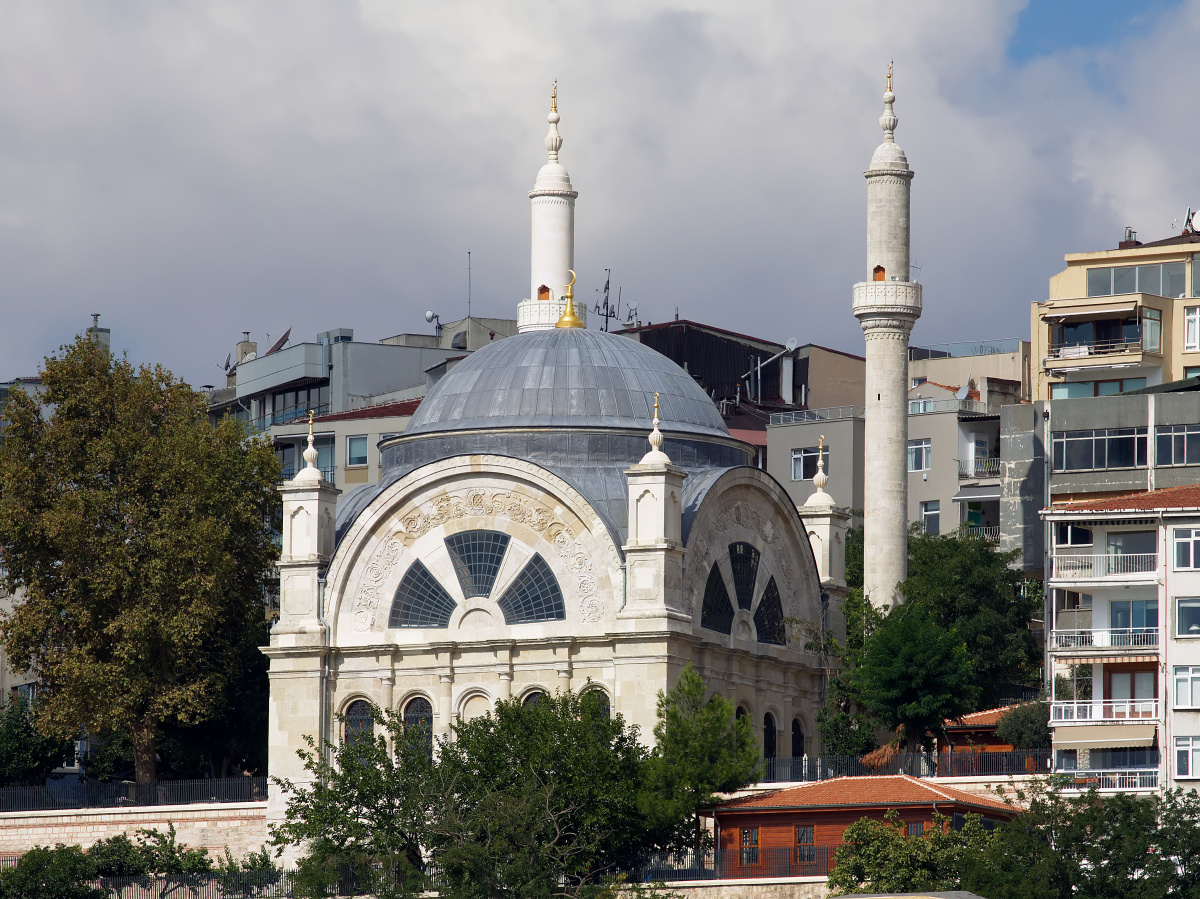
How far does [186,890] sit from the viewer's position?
49219 millimetres

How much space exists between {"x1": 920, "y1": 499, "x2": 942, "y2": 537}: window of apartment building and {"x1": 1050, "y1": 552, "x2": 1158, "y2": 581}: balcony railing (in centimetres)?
1960

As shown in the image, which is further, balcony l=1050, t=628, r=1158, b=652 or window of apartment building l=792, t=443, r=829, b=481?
window of apartment building l=792, t=443, r=829, b=481

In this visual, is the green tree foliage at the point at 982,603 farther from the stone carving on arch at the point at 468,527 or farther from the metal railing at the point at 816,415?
the metal railing at the point at 816,415

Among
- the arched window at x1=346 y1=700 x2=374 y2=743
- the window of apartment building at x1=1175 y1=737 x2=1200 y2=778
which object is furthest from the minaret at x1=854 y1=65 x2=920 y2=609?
the arched window at x1=346 y1=700 x2=374 y2=743

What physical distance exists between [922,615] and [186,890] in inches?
688

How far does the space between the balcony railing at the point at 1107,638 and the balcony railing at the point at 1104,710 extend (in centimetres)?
118

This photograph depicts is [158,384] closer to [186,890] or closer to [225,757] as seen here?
[225,757]

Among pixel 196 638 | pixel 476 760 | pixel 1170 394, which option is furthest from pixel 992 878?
pixel 196 638

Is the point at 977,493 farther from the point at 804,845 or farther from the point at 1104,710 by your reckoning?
the point at 804,845

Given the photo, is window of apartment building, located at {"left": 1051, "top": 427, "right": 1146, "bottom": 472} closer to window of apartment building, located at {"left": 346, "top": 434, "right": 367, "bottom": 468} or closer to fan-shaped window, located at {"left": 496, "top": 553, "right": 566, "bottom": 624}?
fan-shaped window, located at {"left": 496, "top": 553, "right": 566, "bottom": 624}

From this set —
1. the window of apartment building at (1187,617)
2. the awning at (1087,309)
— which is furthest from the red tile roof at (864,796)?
the awning at (1087,309)

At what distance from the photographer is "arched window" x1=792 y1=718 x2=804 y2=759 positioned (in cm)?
5803

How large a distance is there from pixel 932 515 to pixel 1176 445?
553 inches

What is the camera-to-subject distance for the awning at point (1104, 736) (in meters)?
48.8
